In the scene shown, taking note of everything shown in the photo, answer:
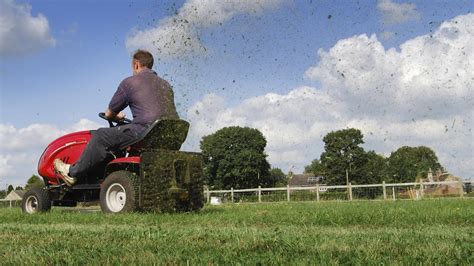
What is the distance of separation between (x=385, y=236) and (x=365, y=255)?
105 cm

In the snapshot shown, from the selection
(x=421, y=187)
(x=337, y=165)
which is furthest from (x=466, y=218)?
(x=337, y=165)

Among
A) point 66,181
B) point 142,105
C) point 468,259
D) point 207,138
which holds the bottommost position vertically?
point 468,259

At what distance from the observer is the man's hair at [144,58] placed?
7.50m

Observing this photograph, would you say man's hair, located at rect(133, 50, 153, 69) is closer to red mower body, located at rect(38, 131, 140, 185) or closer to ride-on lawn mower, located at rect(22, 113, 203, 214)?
ride-on lawn mower, located at rect(22, 113, 203, 214)

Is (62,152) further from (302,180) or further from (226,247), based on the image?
(302,180)

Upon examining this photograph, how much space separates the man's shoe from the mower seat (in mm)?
1239

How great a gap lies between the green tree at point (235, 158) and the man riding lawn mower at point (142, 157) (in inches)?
2557

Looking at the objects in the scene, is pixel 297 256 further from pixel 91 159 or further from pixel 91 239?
pixel 91 159

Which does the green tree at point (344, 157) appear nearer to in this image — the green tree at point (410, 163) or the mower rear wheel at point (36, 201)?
the green tree at point (410, 163)

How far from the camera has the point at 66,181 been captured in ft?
26.5

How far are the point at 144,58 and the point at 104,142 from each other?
1396 mm

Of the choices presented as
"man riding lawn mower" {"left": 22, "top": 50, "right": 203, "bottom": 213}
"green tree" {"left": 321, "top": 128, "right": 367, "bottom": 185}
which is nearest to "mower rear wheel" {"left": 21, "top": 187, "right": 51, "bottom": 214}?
"man riding lawn mower" {"left": 22, "top": 50, "right": 203, "bottom": 213}

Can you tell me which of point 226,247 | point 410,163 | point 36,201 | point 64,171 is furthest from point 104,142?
point 410,163

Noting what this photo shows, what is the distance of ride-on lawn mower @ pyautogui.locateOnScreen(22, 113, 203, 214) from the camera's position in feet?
22.7
